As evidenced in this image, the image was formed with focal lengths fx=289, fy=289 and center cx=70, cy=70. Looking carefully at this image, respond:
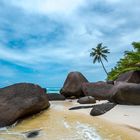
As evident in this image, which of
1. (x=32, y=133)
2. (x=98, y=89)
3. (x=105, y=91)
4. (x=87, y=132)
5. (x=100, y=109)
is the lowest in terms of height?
(x=87, y=132)

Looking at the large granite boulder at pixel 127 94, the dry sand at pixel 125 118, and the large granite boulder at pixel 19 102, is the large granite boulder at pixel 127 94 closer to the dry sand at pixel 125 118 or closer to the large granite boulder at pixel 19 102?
the dry sand at pixel 125 118

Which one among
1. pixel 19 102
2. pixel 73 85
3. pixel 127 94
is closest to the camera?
pixel 19 102

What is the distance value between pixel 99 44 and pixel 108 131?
4352 cm

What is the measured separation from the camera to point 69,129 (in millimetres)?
7633

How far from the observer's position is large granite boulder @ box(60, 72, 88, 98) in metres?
21.3

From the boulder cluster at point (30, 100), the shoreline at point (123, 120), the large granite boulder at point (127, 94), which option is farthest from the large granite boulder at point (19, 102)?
the large granite boulder at point (127, 94)

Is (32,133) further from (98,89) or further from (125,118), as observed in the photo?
(98,89)

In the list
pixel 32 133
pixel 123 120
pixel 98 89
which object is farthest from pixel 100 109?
pixel 98 89

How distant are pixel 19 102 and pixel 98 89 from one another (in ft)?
28.7

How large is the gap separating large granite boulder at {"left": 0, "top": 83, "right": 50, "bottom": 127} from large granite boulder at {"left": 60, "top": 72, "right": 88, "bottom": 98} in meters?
10.4

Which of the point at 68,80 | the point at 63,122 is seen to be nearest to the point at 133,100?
the point at 63,122

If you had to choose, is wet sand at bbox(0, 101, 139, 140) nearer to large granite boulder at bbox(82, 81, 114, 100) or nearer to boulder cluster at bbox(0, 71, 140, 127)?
boulder cluster at bbox(0, 71, 140, 127)

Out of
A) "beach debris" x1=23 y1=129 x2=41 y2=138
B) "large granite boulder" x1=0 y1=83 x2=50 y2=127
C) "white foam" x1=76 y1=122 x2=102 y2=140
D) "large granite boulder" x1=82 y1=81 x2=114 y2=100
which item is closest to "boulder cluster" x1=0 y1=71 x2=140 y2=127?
"large granite boulder" x1=0 y1=83 x2=50 y2=127

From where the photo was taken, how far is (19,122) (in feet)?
31.3
